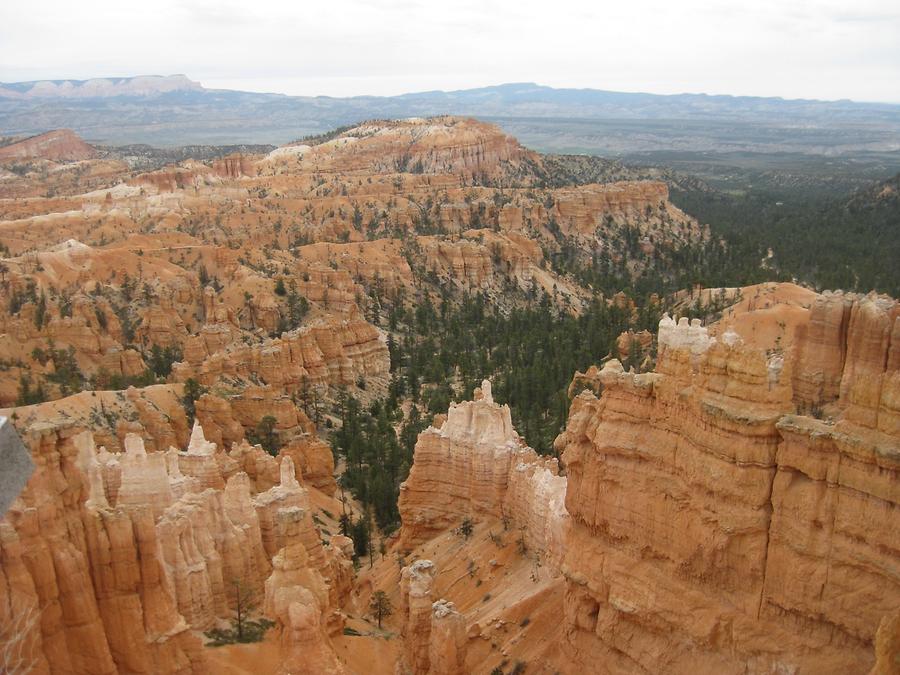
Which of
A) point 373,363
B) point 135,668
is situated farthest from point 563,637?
point 373,363

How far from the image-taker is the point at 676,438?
13.7 m

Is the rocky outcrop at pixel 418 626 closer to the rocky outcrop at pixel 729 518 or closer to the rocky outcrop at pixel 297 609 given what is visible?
the rocky outcrop at pixel 297 609

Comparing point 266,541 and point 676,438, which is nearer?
point 676,438

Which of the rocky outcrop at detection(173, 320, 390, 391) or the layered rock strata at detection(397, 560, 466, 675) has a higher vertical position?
the layered rock strata at detection(397, 560, 466, 675)

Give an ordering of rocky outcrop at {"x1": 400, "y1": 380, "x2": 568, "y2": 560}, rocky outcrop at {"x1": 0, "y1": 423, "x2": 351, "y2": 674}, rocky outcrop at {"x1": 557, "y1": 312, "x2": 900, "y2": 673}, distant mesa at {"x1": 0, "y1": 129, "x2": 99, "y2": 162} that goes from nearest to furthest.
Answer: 1. rocky outcrop at {"x1": 557, "y1": 312, "x2": 900, "y2": 673}
2. rocky outcrop at {"x1": 0, "y1": 423, "x2": 351, "y2": 674}
3. rocky outcrop at {"x1": 400, "y1": 380, "x2": 568, "y2": 560}
4. distant mesa at {"x1": 0, "y1": 129, "x2": 99, "y2": 162}

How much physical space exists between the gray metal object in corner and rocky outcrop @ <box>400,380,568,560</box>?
1582 cm

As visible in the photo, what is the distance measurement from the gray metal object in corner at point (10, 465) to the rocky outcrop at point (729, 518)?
9.57 metres

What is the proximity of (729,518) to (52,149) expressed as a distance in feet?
561

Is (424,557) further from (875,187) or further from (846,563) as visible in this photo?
(875,187)

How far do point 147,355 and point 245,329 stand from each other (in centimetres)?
700

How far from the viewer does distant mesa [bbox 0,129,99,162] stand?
151 metres

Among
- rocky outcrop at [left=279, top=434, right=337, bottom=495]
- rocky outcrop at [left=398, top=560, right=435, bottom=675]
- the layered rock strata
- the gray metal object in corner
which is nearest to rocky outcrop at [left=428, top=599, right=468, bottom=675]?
the layered rock strata

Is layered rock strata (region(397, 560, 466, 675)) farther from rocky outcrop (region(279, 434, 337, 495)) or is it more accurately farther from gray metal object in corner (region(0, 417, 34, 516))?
rocky outcrop (region(279, 434, 337, 495))

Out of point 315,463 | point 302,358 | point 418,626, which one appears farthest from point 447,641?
point 302,358
